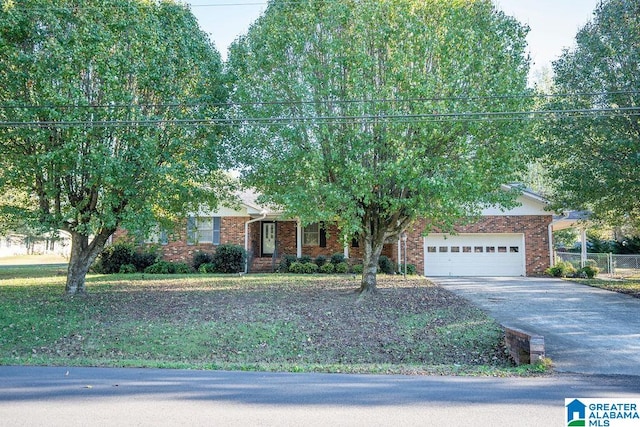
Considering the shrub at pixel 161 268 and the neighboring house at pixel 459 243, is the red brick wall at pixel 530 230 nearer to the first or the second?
the neighboring house at pixel 459 243

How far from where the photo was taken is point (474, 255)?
77.6 ft

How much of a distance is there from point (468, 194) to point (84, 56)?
Answer: 1110cm

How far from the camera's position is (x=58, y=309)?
13.0 meters

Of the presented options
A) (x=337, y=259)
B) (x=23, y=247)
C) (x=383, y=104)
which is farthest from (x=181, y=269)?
(x=23, y=247)

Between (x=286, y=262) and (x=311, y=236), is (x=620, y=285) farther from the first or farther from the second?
(x=286, y=262)

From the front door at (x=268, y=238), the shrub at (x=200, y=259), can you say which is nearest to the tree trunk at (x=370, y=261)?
the shrub at (x=200, y=259)

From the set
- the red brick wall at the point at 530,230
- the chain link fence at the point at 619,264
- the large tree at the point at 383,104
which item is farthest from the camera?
the chain link fence at the point at 619,264

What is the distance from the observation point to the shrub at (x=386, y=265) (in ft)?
74.5

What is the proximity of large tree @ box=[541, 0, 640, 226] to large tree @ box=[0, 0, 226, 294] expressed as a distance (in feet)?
38.4

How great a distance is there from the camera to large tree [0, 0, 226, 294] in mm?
12594

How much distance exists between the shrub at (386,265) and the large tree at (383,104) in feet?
28.5

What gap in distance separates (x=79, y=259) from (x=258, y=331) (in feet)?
25.3

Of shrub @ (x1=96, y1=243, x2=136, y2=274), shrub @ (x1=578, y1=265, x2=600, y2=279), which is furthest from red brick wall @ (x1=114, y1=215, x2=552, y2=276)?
shrub @ (x1=578, y1=265, x2=600, y2=279)

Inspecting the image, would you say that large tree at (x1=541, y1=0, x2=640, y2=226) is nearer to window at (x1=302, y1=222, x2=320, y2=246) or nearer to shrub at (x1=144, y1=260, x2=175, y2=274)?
window at (x1=302, y1=222, x2=320, y2=246)
